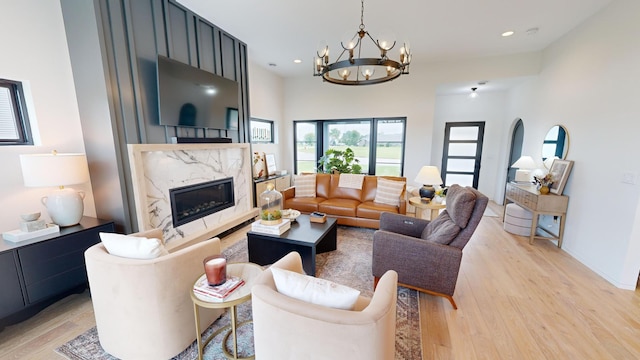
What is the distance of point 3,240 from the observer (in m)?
1.91

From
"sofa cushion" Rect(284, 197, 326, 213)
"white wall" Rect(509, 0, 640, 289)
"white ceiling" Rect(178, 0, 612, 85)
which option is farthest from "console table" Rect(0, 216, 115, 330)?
"white wall" Rect(509, 0, 640, 289)

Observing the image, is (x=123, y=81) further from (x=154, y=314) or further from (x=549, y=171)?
(x=549, y=171)

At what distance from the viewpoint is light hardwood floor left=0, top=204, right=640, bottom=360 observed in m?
1.71

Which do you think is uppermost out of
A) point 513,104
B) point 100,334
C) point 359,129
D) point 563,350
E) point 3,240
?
point 513,104

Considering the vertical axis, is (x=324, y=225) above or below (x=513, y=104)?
below

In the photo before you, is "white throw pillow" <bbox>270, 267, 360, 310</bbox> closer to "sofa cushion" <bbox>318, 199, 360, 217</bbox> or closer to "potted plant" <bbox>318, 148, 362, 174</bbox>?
"sofa cushion" <bbox>318, 199, 360, 217</bbox>

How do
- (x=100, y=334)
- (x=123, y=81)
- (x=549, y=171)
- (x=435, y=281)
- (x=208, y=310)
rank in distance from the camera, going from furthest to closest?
(x=549, y=171) < (x=123, y=81) < (x=435, y=281) < (x=208, y=310) < (x=100, y=334)

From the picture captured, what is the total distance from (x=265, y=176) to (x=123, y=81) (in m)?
3.07

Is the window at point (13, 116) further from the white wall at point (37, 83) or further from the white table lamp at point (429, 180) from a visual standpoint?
the white table lamp at point (429, 180)

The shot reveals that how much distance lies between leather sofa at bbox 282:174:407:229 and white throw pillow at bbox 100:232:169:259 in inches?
105

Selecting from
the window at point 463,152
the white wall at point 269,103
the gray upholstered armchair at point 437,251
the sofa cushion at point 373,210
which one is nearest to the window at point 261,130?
the white wall at point 269,103

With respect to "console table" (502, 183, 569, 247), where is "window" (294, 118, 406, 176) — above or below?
above

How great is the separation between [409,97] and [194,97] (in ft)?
13.7

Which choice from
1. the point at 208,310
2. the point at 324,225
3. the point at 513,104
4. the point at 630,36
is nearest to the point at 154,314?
the point at 208,310
